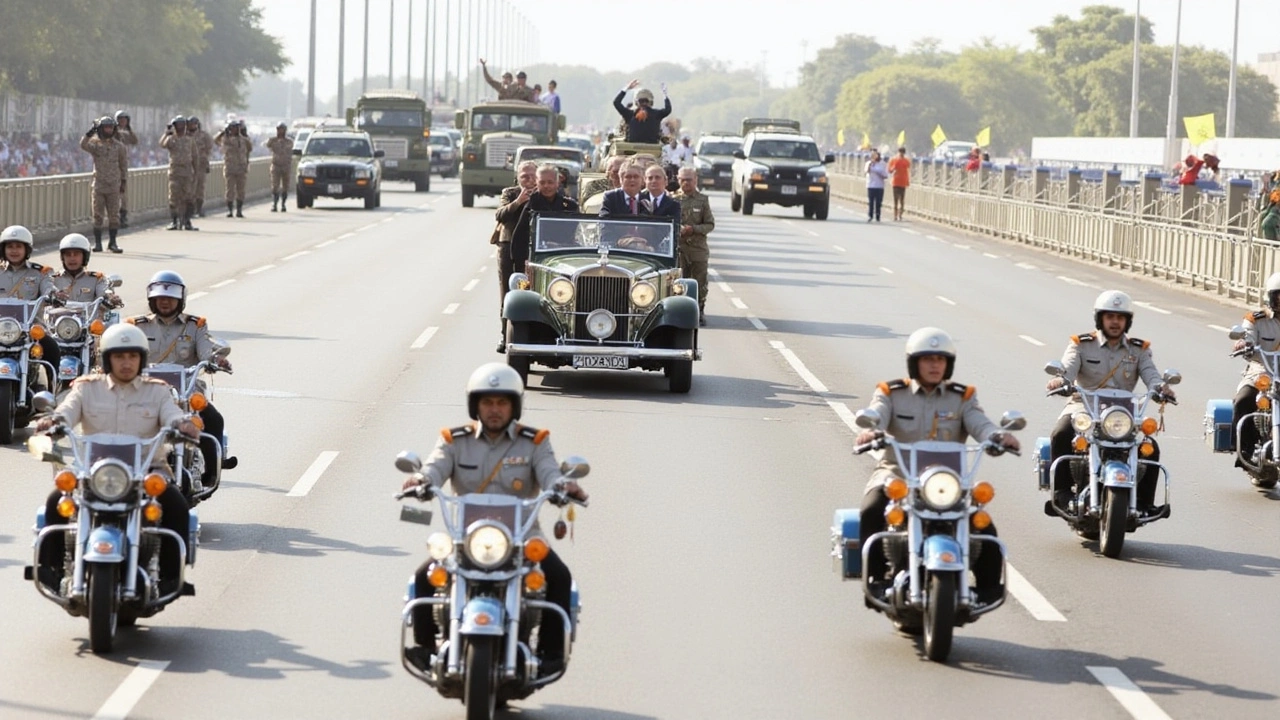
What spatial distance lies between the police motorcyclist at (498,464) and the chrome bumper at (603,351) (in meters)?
10.2

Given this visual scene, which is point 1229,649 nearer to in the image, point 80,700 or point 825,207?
point 80,700

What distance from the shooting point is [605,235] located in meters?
19.6

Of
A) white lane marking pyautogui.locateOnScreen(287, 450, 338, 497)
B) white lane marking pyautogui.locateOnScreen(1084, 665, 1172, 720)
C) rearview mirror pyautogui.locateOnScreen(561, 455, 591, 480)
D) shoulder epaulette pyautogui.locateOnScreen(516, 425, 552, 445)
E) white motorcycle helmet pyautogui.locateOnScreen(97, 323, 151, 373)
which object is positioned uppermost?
white motorcycle helmet pyautogui.locateOnScreen(97, 323, 151, 373)

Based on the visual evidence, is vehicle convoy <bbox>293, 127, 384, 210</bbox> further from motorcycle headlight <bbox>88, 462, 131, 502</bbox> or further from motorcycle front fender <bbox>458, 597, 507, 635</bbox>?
motorcycle front fender <bbox>458, 597, 507, 635</bbox>

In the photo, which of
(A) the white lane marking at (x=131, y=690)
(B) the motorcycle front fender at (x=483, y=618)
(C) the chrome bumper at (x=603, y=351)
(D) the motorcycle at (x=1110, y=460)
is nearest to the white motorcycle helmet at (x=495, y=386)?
(B) the motorcycle front fender at (x=483, y=618)

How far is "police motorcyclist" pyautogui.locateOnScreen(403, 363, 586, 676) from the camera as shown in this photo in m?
7.98

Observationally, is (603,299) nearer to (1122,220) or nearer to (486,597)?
(486,597)

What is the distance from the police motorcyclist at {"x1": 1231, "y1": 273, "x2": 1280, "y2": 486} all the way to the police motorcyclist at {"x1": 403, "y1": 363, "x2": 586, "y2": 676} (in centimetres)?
716

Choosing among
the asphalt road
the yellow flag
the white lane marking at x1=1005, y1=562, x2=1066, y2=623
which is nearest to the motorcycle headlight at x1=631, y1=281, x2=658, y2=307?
the asphalt road

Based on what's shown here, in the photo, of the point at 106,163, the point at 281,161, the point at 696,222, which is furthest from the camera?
the point at 281,161

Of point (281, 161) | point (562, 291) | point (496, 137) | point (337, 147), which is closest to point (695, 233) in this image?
point (562, 291)

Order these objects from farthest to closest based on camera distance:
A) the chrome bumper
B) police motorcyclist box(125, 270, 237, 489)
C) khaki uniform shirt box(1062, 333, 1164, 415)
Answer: the chrome bumper, khaki uniform shirt box(1062, 333, 1164, 415), police motorcyclist box(125, 270, 237, 489)

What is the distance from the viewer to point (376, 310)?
26.7 meters

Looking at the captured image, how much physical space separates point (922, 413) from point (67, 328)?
7701mm
